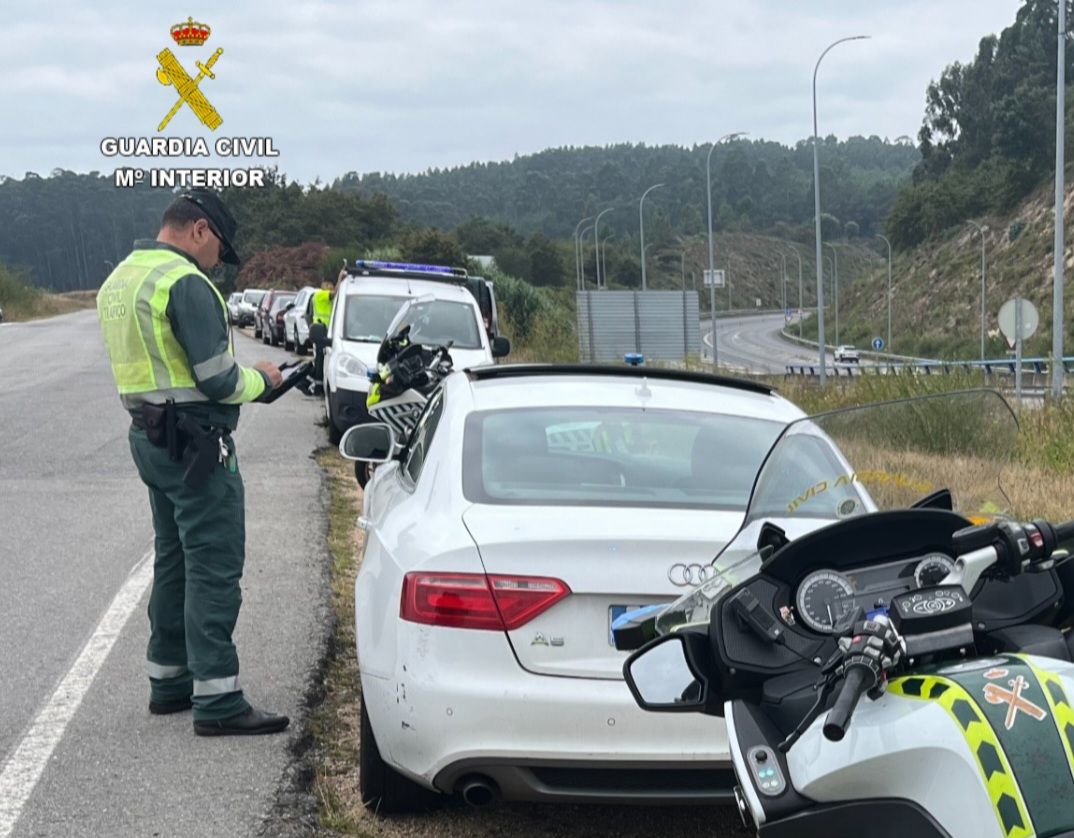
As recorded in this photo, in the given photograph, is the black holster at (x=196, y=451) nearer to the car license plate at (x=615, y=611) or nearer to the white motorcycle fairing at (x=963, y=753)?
the car license plate at (x=615, y=611)

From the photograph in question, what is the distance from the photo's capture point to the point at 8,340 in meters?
35.8

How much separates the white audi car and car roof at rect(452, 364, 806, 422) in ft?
1.70

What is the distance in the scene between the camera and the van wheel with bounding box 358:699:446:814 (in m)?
4.36

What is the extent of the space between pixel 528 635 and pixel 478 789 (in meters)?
0.49

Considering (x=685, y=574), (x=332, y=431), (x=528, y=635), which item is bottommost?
(x=332, y=431)

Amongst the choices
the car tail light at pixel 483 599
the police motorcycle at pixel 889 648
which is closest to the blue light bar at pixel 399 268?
the car tail light at pixel 483 599

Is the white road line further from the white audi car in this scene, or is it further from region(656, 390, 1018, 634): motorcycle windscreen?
region(656, 390, 1018, 634): motorcycle windscreen

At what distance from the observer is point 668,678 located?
2.43 m

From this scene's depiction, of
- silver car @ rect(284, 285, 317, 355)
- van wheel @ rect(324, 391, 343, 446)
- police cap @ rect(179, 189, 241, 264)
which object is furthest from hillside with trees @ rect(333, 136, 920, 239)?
police cap @ rect(179, 189, 241, 264)

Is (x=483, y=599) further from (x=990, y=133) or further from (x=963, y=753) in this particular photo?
(x=990, y=133)

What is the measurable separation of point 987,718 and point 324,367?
A: 46.5ft

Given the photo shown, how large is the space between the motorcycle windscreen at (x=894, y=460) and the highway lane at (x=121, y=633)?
240 centimetres

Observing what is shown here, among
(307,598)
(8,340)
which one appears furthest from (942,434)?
(8,340)

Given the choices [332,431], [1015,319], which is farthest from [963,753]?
[1015,319]
